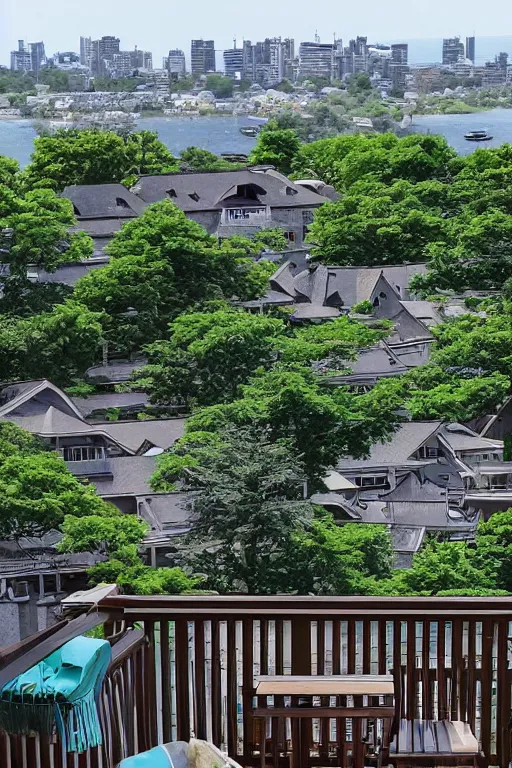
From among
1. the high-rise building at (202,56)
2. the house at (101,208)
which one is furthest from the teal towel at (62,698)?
the house at (101,208)

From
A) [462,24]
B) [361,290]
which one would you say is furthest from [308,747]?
[361,290]

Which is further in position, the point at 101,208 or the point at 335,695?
the point at 101,208

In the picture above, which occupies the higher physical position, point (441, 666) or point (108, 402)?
point (441, 666)

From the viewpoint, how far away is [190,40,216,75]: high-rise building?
5.85 meters

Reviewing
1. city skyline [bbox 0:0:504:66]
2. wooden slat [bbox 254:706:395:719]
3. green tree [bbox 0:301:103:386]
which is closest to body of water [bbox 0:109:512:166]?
city skyline [bbox 0:0:504:66]

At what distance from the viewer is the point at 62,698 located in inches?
39.0

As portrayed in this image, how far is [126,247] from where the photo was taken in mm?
6770

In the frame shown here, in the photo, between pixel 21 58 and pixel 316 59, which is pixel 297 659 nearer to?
pixel 21 58

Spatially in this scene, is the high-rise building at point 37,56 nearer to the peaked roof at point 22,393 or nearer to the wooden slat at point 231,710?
the peaked roof at point 22,393

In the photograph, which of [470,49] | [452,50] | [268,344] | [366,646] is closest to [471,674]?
[366,646]

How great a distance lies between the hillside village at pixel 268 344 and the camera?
5.54 meters

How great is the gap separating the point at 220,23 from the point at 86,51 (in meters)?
0.80

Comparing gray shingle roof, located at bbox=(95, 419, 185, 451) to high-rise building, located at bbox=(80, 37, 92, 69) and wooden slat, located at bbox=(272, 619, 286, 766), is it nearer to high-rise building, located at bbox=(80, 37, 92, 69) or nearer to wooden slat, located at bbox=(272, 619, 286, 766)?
high-rise building, located at bbox=(80, 37, 92, 69)

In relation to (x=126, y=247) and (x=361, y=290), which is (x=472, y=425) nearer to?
(x=361, y=290)
